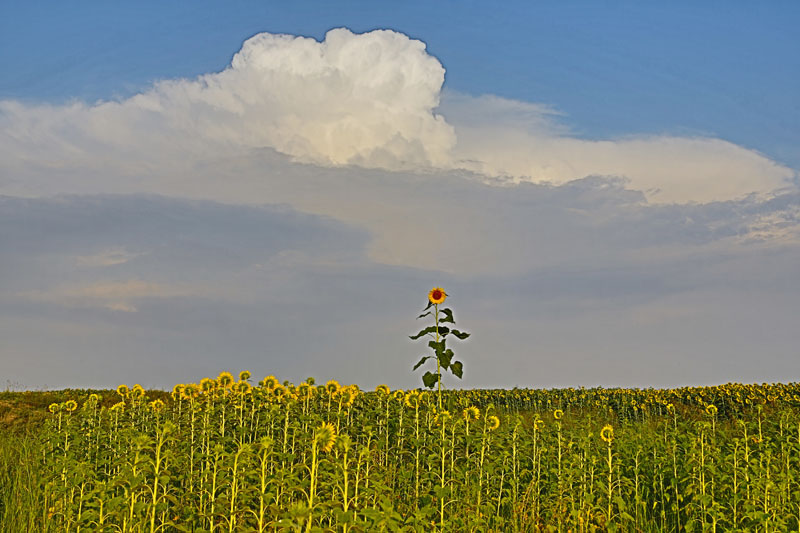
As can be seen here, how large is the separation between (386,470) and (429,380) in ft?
8.48

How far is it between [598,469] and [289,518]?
624cm

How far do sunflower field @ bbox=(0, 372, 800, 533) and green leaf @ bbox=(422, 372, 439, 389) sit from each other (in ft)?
0.58

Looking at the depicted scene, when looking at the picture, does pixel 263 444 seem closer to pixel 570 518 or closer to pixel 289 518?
pixel 289 518

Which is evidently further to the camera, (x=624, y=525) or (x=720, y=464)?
(x=720, y=464)

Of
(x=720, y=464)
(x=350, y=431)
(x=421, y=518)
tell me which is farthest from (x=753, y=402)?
(x=421, y=518)

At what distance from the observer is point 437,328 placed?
38.4ft

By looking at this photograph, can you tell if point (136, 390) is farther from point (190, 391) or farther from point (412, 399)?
point (412, 399)

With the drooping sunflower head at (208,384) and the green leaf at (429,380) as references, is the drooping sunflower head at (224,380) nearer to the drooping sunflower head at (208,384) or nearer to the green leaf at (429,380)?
the drooping sunflower head at (208,384)

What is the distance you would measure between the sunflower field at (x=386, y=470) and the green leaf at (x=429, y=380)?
0.58ft

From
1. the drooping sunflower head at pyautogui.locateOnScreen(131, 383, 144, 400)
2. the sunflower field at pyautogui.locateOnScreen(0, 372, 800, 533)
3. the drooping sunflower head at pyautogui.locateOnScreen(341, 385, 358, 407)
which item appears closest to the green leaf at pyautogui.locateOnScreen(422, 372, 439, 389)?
the sunflower field at pyautogui.locateOnScreen(0, 372, 800, 533)

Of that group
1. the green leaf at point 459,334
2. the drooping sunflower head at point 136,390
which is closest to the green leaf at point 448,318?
the green leaf at point 459,334

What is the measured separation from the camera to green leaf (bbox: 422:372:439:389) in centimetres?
1148

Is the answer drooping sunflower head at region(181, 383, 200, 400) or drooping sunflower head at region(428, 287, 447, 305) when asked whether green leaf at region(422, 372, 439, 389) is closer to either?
drooping sunflower head at region(428, 287, 447, 305)

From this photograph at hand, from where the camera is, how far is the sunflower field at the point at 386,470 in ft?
23.5
